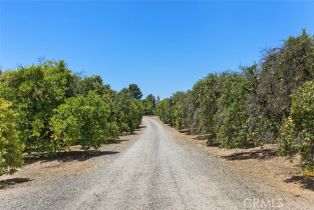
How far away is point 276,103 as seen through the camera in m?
18.3

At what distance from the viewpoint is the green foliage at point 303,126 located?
13.3 m

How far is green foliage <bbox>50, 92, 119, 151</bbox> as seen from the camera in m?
26.2

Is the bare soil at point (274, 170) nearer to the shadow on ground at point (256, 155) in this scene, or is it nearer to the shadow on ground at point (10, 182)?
the shadow on ground at point (256, 155)

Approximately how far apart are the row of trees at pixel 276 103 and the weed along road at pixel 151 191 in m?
2.14

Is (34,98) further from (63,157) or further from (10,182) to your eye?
(10,182)

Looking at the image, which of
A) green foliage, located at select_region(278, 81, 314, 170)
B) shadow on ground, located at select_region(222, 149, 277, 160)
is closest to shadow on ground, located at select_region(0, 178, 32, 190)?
green foliage, located at select_region(278, 81, 314, 170)

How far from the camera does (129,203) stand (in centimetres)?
1216

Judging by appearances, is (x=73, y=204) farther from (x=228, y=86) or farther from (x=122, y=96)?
(x=122, y=96)

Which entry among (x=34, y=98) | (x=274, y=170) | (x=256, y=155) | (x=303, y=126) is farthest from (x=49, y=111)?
(x=303, y=126)

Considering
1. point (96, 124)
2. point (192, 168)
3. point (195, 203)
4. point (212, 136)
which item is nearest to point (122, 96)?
point (212, 136)

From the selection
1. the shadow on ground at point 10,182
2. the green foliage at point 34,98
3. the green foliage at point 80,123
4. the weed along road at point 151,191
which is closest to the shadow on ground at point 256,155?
the weed along road at point 151,191

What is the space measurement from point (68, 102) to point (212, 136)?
1362cm

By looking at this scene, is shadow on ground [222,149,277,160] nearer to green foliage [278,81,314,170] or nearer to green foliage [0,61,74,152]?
green foliage [278,81,314,170]

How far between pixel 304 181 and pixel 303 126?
9.73 feet
